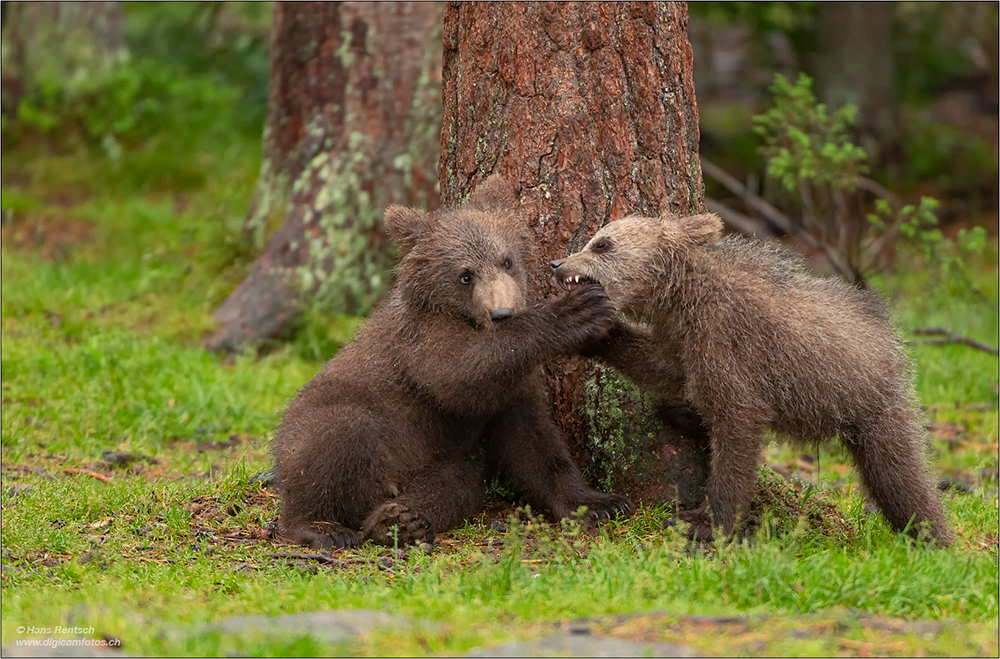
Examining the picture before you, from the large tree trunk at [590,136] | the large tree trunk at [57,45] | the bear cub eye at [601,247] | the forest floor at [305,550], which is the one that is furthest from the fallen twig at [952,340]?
the large tree trunk at [57,45]

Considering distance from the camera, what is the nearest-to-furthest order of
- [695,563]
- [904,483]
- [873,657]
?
[873,657]
[695,563]
[904,483]

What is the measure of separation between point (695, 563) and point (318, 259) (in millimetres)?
6307

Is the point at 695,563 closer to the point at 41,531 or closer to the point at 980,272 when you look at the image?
the point at 41,531

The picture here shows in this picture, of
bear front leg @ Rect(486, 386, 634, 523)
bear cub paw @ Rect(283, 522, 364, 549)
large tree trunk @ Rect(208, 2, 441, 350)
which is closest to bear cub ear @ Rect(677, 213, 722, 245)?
bear front leg @ Rect(486, 386, 634, 523)

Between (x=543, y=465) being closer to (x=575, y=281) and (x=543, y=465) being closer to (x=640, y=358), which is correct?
(x=640, y=358)

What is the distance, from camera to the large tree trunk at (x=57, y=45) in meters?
13.6

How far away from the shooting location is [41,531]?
5.48 m

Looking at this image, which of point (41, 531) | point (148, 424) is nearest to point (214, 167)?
point (148, 424)

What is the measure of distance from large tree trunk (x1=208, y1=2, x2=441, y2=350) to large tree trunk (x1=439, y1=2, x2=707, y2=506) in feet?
14.4

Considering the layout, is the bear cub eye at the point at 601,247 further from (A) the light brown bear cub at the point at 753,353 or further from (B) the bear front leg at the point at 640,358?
(B) the bear front leg at the point at 640,358

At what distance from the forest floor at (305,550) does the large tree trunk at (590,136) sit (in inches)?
19.1

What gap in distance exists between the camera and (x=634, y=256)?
5.42 m

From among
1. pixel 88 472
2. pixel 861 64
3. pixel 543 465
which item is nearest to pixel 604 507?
pixel 543 465

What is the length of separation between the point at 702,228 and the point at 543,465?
57.5 inches
